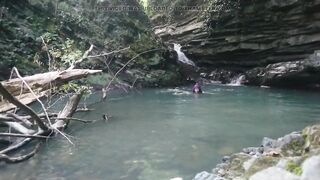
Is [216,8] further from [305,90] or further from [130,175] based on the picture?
[130,175]

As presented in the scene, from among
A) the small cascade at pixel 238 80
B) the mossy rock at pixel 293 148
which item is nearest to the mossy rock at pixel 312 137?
the mossy rock at pixel 293 148

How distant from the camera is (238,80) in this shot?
2234cm

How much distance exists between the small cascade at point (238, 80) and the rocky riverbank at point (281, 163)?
47.4 feet

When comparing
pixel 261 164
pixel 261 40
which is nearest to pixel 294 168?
pixel 261 164

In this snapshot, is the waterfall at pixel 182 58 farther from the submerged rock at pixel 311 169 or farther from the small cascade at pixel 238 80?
the submerged rock at pixel 311 169

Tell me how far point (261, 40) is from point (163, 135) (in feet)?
41.3

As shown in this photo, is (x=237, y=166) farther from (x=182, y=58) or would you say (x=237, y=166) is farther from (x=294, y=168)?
(x=182, y=58)

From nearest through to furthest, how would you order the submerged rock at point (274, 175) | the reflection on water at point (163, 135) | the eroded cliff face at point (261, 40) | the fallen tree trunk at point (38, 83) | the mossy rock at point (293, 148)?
the submerged rock at point (274, 175) < the mossy rock at point (293, 148) < the reflection on water at point (163, 135) < the fallen tree trunk at point (38, 83) < the eroded cliff face at point (261, 40)

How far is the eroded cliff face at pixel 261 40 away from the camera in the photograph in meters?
18.2

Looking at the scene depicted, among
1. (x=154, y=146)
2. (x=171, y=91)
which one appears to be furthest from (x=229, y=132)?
(x=171, y=91)

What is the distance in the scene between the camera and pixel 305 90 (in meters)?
18.8

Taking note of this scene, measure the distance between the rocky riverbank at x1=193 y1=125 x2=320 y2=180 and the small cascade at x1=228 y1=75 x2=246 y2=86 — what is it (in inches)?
569

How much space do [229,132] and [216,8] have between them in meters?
13.3

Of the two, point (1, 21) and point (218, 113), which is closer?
point (218, 113)
